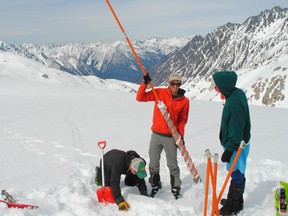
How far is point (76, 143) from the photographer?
12406mm

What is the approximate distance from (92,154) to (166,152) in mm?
4200

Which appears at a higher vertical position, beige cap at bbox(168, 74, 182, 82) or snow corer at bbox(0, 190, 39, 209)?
beige cap at bbox(168, 74, 182, 82)

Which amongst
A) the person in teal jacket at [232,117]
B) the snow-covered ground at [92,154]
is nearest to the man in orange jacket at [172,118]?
the snow-covered ground at [92,154]

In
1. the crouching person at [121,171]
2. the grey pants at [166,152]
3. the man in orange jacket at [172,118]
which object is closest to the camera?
the crouching person at [121,171]

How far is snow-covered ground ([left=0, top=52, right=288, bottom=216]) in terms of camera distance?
6664mm

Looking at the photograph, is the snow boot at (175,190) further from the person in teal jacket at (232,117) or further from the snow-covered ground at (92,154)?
the person in teal jacket at (232,117)

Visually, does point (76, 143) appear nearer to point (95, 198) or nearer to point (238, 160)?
point (95, 198)

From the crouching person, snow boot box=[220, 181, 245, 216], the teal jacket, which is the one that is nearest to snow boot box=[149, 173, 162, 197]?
the crouching person

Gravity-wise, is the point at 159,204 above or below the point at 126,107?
below

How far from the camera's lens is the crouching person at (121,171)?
6660mm

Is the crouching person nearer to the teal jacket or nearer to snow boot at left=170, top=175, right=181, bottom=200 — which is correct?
snow boot at left=170, top=175, right=181, bottom=200

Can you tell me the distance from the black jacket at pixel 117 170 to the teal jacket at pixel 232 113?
2.17 meters

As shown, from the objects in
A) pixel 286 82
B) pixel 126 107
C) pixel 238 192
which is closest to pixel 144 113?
pixel 126 107

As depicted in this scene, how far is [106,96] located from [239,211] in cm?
2453
